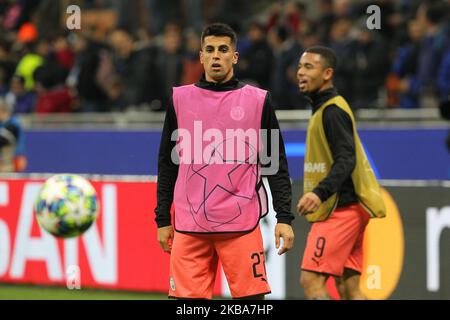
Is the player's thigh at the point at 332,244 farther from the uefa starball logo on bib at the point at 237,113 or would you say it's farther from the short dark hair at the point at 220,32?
the short dark hair at the point at 220,32

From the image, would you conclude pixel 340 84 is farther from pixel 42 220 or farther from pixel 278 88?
pixel 42 220

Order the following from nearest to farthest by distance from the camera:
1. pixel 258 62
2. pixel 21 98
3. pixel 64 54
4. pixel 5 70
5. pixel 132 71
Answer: pixel 258 62 < pixel 132 71 < pixel 21 98 < pixel 64 54 < pixel 5 70

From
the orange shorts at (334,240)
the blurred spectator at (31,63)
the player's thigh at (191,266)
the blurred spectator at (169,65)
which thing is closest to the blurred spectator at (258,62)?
the blurred spectator at (169,65)

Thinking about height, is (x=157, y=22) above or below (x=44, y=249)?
above

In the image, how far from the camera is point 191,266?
23.3 feet

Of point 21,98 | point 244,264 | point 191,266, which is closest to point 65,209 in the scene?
point 191,266

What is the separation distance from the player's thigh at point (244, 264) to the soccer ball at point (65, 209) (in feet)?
10.2

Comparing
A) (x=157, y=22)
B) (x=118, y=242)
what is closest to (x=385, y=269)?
(x=118, y=242)

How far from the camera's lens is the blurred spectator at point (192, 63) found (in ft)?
55.8

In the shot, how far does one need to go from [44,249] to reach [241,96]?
19.9ft

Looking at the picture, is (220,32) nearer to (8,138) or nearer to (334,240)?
(334,240)

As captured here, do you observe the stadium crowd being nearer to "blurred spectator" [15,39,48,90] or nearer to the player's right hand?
"blurred spectator" [15,39,48,90]

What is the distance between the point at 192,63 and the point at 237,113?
33.3ft

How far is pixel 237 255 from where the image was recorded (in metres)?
7.08
